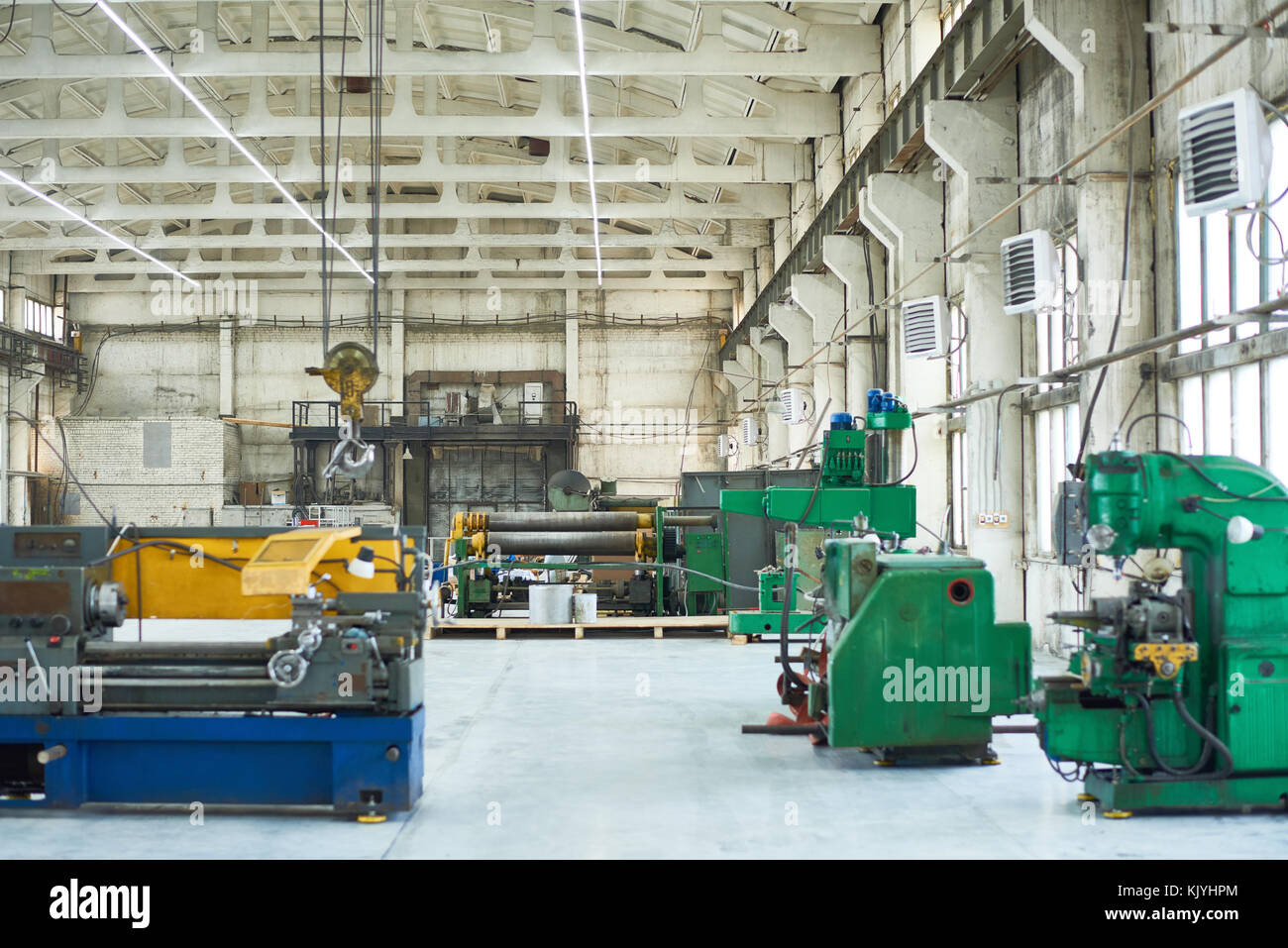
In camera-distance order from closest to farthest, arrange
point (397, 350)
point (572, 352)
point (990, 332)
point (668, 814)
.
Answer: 1. point (668, 814)
2. point (990, 332)
3. point (397, 350)
4. point (572, 352)

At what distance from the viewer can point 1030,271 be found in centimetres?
853

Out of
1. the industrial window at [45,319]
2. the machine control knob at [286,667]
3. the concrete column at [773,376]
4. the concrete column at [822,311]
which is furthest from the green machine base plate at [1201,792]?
the industrial window at [45,319]

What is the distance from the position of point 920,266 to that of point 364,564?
31.1 feet

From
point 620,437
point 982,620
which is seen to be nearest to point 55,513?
point 620,437

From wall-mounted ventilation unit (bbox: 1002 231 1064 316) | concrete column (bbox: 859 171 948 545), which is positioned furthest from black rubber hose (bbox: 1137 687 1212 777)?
concrete column (bbox: 859 171 948 545)

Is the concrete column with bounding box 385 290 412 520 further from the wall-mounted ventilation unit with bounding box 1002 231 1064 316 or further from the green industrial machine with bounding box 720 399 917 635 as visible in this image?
the wall-mounted ventilation unit with bounding box 1002 231 1064 316

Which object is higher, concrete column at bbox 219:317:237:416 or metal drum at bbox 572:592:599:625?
concrete column at bbox 219:317:237:416

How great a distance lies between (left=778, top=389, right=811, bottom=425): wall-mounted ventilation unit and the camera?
17.4 metres

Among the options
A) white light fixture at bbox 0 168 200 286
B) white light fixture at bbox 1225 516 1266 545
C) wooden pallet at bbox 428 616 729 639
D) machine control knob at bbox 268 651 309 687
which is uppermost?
white light fixture at bbox 0 168 200 286

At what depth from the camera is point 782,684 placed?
6832 millimetres

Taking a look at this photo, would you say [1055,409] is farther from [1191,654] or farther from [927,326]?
[1191,654]

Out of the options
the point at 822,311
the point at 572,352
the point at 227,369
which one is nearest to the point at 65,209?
the point at 227,369

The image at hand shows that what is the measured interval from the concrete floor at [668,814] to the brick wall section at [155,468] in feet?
67.8

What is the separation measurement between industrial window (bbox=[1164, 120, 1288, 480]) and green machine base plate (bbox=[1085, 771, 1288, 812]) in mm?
2507
